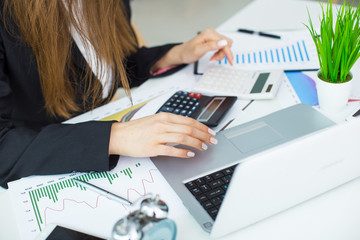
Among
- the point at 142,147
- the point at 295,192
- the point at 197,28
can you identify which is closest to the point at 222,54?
the point at 142,147

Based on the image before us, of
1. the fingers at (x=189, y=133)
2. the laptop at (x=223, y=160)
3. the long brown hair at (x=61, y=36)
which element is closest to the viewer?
the laptop at (x=223, y=160)

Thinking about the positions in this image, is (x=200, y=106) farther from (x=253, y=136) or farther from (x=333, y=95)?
(x=333, y=95)

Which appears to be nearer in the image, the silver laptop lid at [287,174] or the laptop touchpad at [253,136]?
the silver laptop lid at [287,174]

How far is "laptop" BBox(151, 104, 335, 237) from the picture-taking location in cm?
61

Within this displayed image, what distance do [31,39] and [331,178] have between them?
71cm

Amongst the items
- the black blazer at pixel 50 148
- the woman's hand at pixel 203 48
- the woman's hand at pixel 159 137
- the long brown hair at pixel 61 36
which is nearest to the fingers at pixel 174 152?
the woman's hand at pixel 159 137

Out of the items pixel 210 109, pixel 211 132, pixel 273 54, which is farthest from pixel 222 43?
pixel 211 132

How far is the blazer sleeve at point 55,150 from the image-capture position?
2.37ft

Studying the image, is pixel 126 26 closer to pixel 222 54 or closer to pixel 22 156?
pixel 222 54

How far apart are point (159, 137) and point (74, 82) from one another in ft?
1.32

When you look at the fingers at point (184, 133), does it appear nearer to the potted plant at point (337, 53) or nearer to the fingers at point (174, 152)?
the fingers at point (174, 152)

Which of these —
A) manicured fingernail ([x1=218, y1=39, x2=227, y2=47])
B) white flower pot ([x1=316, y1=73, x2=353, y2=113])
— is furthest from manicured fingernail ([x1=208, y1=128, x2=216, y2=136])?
manicured fingernail ([x1=218, y1=39, x2=227, y2=47])

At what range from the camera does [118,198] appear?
2.16 ft

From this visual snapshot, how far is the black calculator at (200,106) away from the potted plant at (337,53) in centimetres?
21
